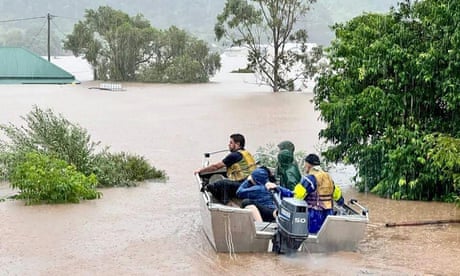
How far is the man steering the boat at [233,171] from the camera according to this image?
1020 cm

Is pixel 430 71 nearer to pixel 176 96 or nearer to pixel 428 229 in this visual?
pixel 428 229

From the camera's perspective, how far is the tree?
44719 mm

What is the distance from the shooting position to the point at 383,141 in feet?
42.1

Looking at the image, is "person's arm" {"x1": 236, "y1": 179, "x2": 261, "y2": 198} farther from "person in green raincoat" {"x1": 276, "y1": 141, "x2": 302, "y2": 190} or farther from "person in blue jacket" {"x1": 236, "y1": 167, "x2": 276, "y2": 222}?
"person in green raincoat" {"x1": 276, "y1": 141, "x2": 302, "y2": 190}

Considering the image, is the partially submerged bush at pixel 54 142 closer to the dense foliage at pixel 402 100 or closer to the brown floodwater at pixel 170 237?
the brown floodwater at pixel 170 237

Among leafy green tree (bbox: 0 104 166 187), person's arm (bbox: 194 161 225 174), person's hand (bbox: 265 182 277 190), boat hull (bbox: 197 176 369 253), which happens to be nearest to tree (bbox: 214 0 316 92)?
leafy green tree (bbox: 0 104 166 187)

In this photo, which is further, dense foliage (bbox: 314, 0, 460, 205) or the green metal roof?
the green metal roof

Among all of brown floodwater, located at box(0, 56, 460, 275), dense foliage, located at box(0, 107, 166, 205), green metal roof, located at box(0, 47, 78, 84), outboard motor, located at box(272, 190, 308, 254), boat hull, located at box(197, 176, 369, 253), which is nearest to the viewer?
outboard motor, located at box(272, 190, 308, 254)

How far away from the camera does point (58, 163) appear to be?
41.0 feet

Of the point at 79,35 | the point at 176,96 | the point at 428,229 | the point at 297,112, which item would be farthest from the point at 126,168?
the point at 79,35

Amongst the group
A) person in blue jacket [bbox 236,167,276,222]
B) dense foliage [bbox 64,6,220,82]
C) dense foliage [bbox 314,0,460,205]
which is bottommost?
person in blue jacket [bbox 236,167,276,222]

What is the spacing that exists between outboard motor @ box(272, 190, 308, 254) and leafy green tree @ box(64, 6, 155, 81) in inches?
1920

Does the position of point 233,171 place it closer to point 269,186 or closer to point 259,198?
point 259,198

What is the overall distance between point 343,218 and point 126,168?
7.20 meters
